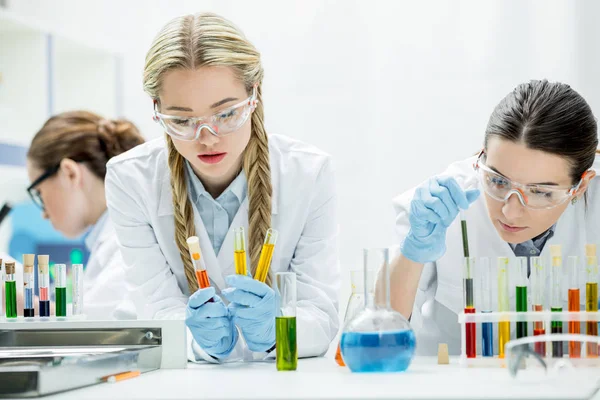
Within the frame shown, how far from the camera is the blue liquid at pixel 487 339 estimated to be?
1.42 m

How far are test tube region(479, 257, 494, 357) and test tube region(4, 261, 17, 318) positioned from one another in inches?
39.5

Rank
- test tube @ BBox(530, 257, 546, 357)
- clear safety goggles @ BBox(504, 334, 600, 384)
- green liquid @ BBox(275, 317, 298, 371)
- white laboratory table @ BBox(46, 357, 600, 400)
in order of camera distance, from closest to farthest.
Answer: white laboratory table @ BBox(46, 357, 600, 400), clear safety goggles @ BBox(504, 334, 600, 384), green liquid @ BBox(275, 317, 298, 371), test tube @ BBox(530, 257, 546, 357)

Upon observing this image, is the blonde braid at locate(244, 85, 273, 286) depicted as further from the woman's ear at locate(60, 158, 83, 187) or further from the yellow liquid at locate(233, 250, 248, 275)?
the woman's ear at locate(60, 158, 83, 187)

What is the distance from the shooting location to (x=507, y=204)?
176 cm

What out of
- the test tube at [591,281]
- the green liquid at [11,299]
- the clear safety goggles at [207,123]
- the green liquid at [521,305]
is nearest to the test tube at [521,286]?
the green liquid at [521,305]

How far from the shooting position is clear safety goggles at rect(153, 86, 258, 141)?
1710 millimetres

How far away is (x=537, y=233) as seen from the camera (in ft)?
6.10

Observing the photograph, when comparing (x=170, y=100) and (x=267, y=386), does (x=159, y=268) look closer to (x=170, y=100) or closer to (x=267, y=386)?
(x=170, y=100)

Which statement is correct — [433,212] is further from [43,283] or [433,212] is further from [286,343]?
[43,283]

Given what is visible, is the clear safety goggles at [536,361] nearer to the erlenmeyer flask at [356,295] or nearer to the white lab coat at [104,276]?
the erlenmeyer flask at [356,295]

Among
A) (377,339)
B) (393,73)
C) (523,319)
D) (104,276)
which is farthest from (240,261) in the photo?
(393,73)

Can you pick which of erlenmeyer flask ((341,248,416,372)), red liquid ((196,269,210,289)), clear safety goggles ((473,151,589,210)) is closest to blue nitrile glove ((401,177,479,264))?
clear safety goggles ((473,151,589,210))

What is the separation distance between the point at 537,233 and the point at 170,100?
3.18ft

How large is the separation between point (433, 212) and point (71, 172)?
5.59 feet
